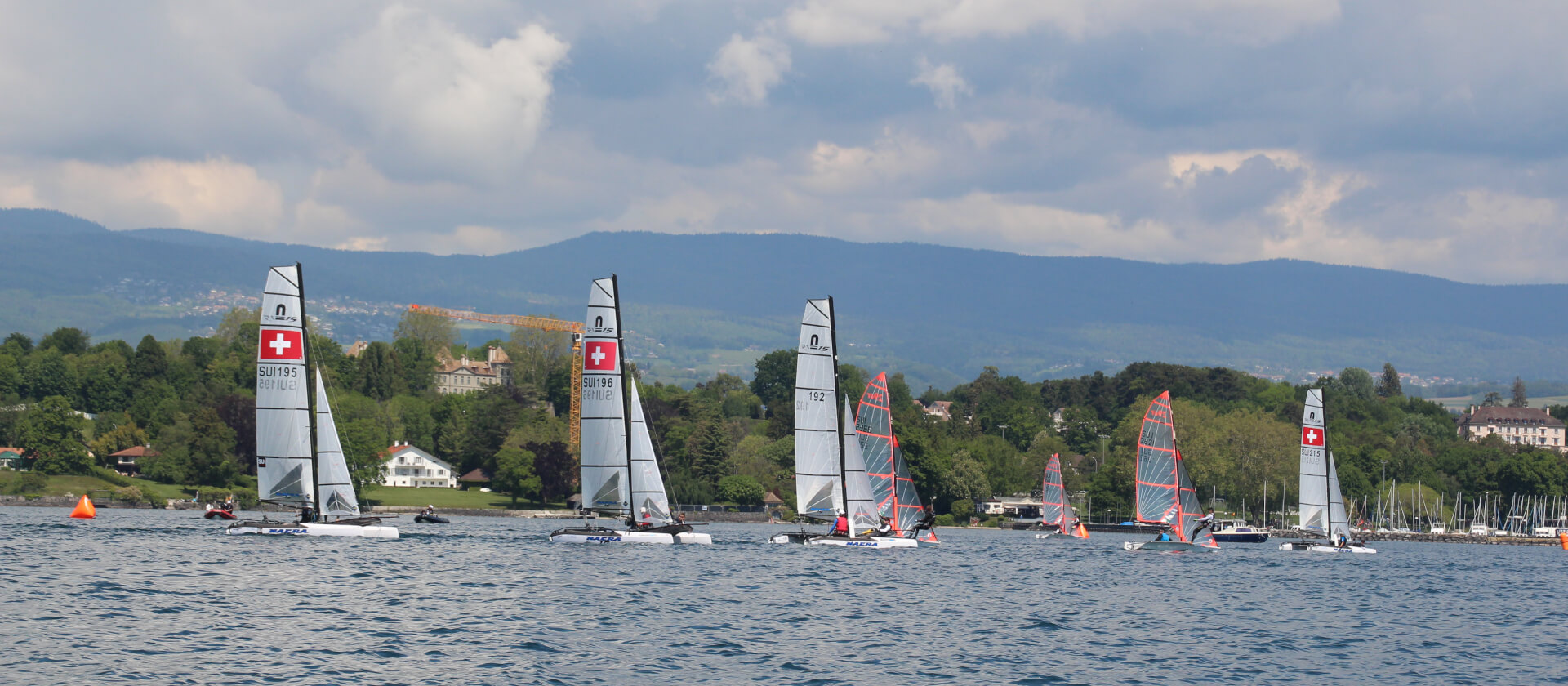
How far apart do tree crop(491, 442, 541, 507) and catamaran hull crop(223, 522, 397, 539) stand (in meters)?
71.5

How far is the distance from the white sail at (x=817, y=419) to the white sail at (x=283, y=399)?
2062cm

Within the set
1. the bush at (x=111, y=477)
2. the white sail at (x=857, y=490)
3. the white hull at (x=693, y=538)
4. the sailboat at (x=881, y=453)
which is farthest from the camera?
the bush at (x=111, y=477)

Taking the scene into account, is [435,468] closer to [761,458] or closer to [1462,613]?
[761,458]

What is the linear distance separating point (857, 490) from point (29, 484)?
297ft

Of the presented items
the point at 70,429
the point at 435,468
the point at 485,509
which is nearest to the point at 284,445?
the point at 485,509

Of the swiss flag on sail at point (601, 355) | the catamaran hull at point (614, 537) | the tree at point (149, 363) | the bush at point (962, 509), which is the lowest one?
the bush at point (962, 509)

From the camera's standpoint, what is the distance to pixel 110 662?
28.5m

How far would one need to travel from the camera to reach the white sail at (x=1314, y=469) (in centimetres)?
9056

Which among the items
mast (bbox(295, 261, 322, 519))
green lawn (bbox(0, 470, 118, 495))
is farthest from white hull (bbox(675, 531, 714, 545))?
green lawn (bbox(0, 470, 118, 495))

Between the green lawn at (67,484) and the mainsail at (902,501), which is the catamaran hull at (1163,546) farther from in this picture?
the green lawn at (67,484)

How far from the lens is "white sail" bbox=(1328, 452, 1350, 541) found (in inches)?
3644

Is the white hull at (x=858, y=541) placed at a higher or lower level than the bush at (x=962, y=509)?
higher

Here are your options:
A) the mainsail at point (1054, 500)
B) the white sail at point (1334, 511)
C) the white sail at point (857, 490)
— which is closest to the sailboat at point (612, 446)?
the white sail at point (857, 490)

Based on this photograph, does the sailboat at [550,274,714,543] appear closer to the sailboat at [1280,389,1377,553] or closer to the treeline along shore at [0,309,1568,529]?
the sailboat at [1280,389,1377,553]
